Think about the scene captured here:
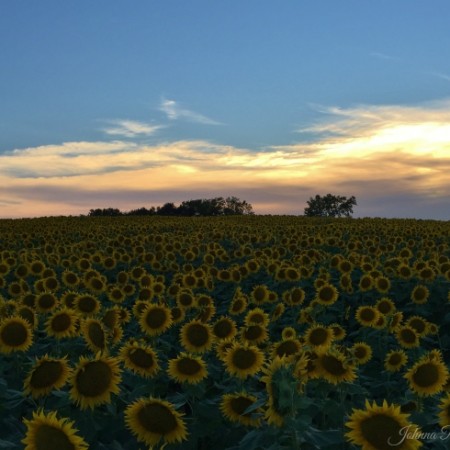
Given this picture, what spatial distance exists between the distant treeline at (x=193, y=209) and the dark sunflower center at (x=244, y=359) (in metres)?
50.6

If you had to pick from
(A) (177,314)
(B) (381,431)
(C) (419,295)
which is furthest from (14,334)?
(C) (419,295)

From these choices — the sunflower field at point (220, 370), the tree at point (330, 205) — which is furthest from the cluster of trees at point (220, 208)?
the sunflower field at point (220, 370)

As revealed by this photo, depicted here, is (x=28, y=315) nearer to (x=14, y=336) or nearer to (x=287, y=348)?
(x=14, y=336)

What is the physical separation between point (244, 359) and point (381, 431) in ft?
7.43

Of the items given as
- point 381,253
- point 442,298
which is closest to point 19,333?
point 442,298

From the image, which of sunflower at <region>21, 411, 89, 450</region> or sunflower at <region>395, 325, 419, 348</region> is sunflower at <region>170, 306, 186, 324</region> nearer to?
sunflower at <region>395, 325, 419, 348</region>

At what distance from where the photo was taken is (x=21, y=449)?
4211mm

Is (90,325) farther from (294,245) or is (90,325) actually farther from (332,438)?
(294,245)

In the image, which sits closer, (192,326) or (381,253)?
(192,326)

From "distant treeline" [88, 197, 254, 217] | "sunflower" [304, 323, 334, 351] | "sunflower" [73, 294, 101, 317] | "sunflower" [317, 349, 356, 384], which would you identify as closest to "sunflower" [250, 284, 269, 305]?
"sunflower" [73, 294, 101, 317]

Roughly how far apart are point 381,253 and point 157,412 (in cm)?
1382

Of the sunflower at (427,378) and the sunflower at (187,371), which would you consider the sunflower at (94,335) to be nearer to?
the sunflower at (187,371)

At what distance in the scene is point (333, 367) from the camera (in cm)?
510

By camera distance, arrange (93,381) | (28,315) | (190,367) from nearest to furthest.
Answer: (93,381)
(190,367)
(28,315)
